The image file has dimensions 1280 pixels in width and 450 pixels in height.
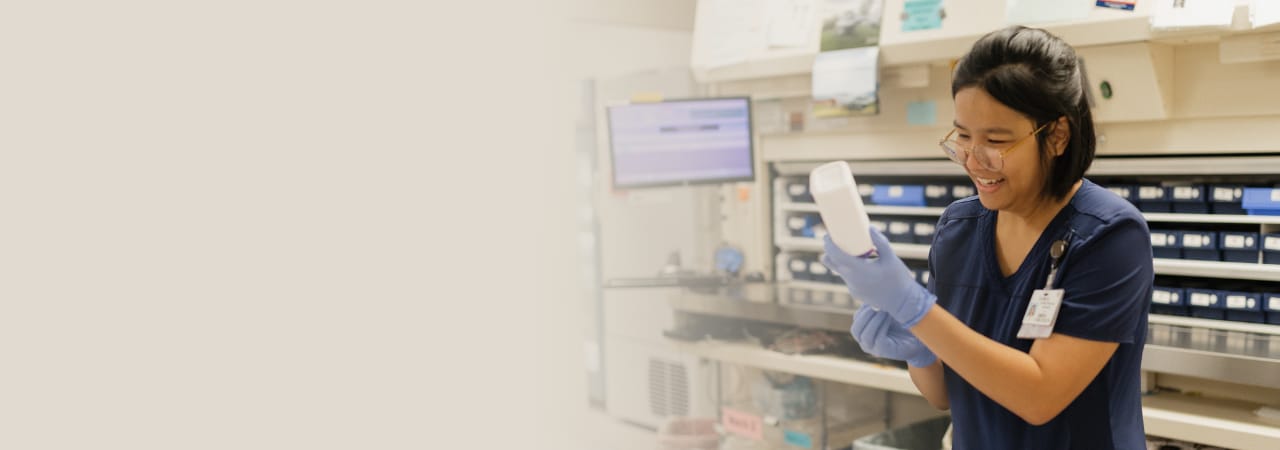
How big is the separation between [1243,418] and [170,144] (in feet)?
7.73

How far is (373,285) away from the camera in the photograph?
97cm

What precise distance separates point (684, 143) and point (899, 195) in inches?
30.2

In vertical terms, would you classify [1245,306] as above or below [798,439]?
above

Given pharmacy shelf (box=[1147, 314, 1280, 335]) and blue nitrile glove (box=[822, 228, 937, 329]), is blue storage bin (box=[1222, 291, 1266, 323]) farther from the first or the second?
blue nitrile glove (box=[822, 228, 937, 329])

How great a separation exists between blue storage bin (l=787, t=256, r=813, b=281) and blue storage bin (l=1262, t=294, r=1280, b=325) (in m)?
1.39

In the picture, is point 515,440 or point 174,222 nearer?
point 174,222

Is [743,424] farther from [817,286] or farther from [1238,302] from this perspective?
[1238,302]

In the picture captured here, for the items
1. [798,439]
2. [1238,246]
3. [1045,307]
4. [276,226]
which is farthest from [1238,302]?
[276,226]

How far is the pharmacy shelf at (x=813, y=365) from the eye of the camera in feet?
9.17

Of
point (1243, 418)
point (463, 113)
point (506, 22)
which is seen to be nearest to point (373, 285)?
point (463, 113)

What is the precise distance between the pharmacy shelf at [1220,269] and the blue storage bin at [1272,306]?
0.04 metres

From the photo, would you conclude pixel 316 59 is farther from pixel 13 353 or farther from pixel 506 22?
pixel 13 353

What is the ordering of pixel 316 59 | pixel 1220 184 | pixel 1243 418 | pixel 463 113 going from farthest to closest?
pixel 1220 184, pixel 1243 418, pixel 463 113, pixel 316 59

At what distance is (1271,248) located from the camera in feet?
7.68
